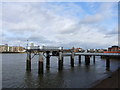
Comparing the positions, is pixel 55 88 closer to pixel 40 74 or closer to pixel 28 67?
pixel 40 74

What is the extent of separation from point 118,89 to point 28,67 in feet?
56.3

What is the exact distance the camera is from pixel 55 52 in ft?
86.5

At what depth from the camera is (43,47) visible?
23438 millimetres

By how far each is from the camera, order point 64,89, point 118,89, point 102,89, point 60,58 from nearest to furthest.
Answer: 1. point 118,89
2. point 102,89
3. point 64,89
4. point 60,58

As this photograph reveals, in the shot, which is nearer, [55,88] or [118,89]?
[118,89]

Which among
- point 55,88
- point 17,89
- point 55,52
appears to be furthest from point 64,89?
point 55,52

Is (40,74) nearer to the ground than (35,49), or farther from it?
nearer to the ground

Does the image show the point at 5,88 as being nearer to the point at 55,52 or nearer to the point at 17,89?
the point at 17,89

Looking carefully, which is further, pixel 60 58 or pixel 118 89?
pixel 60 58

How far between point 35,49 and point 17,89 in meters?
10.5

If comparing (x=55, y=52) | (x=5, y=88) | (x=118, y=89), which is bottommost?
(x=5, y=88)

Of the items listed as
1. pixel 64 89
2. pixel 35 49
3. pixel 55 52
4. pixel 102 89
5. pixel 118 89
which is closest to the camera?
pixel 118 89

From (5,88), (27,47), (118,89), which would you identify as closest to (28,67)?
(27,47)

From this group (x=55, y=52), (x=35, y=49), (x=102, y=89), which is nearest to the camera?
(x=102, y=89)
